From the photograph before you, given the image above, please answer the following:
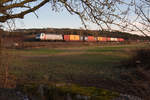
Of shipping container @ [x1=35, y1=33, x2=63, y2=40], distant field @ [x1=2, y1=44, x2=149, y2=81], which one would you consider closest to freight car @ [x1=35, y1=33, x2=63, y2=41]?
shipping container @ [x1=35, y1=33, x2=63, y2=40]

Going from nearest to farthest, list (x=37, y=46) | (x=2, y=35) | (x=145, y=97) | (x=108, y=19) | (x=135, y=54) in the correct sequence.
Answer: (x=145, y=97) → (x=108, y=19) → (x=2, y=35) → (x=135, y=54) → (x=37, y=46)

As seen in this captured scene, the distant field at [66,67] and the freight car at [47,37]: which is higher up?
the distant field at [66,67]

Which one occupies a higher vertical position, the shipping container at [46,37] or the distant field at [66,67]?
the distant field at [66,67]

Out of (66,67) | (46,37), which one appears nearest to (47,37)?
(46,37)

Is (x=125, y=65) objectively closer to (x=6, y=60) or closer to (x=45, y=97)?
(x=6, y=60)

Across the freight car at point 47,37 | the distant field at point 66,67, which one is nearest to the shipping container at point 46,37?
the freight car at point 47,37

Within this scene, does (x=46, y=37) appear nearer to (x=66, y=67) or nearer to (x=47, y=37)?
(x=47, y=37)

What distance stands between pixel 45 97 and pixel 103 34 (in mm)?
3576

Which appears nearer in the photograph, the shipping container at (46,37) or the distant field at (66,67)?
the distant field at (66,67)

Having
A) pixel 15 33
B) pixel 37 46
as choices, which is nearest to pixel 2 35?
pixel 15 33

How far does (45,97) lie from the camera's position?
3215 millimetres

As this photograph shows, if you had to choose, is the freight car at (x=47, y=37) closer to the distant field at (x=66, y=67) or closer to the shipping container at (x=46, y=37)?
the shipping container at (x=46, y=37)

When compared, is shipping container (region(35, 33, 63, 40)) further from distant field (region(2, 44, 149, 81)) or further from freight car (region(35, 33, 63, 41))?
distant field (region(2, 44, 149, 81))

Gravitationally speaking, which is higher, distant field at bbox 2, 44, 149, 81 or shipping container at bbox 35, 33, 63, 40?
distant field at bbox 2, 44, 149, 81
